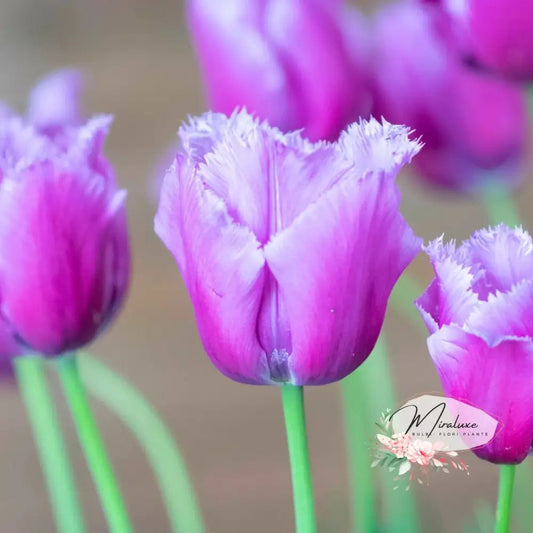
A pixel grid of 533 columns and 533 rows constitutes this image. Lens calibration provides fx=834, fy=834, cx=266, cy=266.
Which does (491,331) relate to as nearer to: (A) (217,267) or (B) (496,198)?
(A) (217,267)

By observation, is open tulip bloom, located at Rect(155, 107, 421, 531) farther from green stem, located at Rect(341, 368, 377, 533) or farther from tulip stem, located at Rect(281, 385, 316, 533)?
green stem, located at Rect(341, 368, 377, 533)

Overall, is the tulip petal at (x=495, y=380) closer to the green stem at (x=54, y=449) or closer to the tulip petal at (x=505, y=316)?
the tulip petal at (x=505, y=316)

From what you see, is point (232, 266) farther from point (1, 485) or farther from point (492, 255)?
point (1, 485)

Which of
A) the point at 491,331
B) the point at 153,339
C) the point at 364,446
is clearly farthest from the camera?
the point at 153,339

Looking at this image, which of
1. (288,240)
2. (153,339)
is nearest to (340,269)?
(288,240)

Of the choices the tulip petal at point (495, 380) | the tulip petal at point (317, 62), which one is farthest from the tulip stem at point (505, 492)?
the tulip petal at point (317, 62)

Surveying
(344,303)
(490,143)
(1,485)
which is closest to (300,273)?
(344,303)
